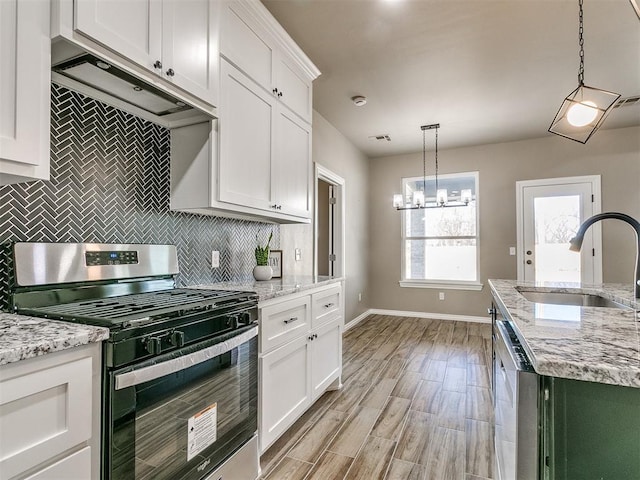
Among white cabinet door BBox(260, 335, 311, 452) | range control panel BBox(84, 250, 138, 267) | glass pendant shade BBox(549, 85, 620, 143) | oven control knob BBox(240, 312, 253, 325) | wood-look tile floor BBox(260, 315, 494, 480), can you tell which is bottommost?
wood-look tile floor BBox(260, 315, 494, 480)

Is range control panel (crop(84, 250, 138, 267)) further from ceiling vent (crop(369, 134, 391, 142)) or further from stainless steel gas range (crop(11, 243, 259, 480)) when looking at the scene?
ceiling vent (crop(369, 134, 391, 142))

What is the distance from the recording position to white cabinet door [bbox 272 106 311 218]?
234 cm

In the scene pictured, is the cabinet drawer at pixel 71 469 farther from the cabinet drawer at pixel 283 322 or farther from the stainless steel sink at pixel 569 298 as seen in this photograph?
the stainless steel sink at pixel 569 298

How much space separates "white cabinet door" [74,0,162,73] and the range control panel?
0.83 m

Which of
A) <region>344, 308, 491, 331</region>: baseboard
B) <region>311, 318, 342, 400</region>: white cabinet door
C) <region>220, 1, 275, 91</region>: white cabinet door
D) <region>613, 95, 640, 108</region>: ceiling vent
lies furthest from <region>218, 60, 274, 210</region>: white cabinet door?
<region>613, 95, 640, 108</region>: ceiling vent

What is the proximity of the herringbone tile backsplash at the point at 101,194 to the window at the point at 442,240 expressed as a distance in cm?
415

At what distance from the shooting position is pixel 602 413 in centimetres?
71

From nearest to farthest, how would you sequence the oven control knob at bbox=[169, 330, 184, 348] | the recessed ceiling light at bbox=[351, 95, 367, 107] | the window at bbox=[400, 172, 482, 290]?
1. the oven control knob at bbox=[169, 330, 184, 348]
2. the recessed ceiling light at bbox=[351, 95, 367, 107]
3. the window at bbox=[400, 172, 482, 290]

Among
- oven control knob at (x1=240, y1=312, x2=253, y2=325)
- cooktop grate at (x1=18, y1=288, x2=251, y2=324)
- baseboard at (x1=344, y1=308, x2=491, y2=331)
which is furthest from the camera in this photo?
baseboard at (x1=344, y1=308, x2=491, y2=331)

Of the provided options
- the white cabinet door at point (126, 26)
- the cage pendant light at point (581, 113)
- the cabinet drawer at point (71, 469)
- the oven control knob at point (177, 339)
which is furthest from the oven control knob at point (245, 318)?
the cage pendant light at point (581, 113)

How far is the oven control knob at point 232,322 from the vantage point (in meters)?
1.50

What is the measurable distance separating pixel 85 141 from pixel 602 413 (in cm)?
202

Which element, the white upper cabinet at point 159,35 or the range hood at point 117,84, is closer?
the white upper cabinet at point 159,35

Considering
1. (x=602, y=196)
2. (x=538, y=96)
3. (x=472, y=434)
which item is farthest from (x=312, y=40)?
(x=602, y=196)
